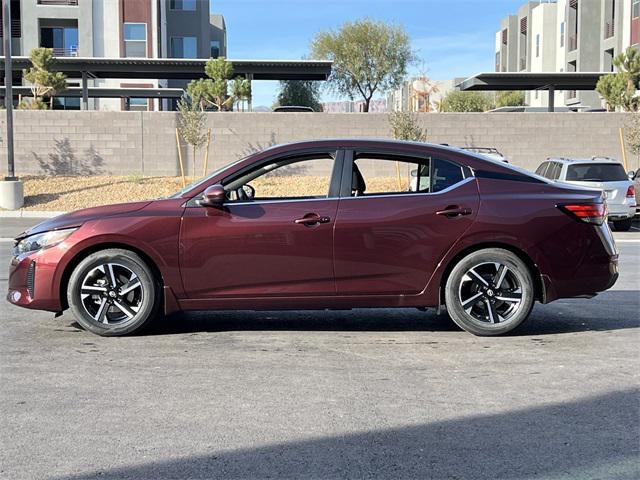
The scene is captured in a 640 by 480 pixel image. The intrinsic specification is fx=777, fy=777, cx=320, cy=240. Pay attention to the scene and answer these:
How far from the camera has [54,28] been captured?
46094mm

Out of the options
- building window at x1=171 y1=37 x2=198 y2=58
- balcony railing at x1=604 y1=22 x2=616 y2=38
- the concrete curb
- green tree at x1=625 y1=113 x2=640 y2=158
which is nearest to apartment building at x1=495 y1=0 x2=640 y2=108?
balcony railing at x1=604 y1=22 x2=616 y2=38

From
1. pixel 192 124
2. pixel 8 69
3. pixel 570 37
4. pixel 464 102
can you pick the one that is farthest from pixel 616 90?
pixel 570 37

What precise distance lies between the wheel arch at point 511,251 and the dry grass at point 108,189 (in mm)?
Result: 15500

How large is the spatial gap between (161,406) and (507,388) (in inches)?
90.9

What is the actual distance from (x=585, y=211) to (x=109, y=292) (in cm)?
415

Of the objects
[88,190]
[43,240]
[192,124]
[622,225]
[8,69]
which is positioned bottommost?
[622,225]

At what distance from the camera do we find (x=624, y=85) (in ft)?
92.8

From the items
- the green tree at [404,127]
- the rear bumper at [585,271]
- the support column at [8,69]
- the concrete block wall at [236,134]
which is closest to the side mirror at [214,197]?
the rear bumper at [585,271]

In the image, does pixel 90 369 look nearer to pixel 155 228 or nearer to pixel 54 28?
pixel 155 228

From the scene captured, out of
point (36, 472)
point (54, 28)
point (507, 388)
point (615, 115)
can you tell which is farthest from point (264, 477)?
point (54, 28)

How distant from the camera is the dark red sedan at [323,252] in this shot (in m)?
6.52

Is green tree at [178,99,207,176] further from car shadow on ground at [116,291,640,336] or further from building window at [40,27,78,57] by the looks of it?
building window at [40,27,78,57]

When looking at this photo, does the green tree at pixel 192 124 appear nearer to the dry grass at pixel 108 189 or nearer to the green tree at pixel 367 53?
the dry grass at pixel 108 189

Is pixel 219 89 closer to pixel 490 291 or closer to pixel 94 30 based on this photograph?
pixel 94 30
